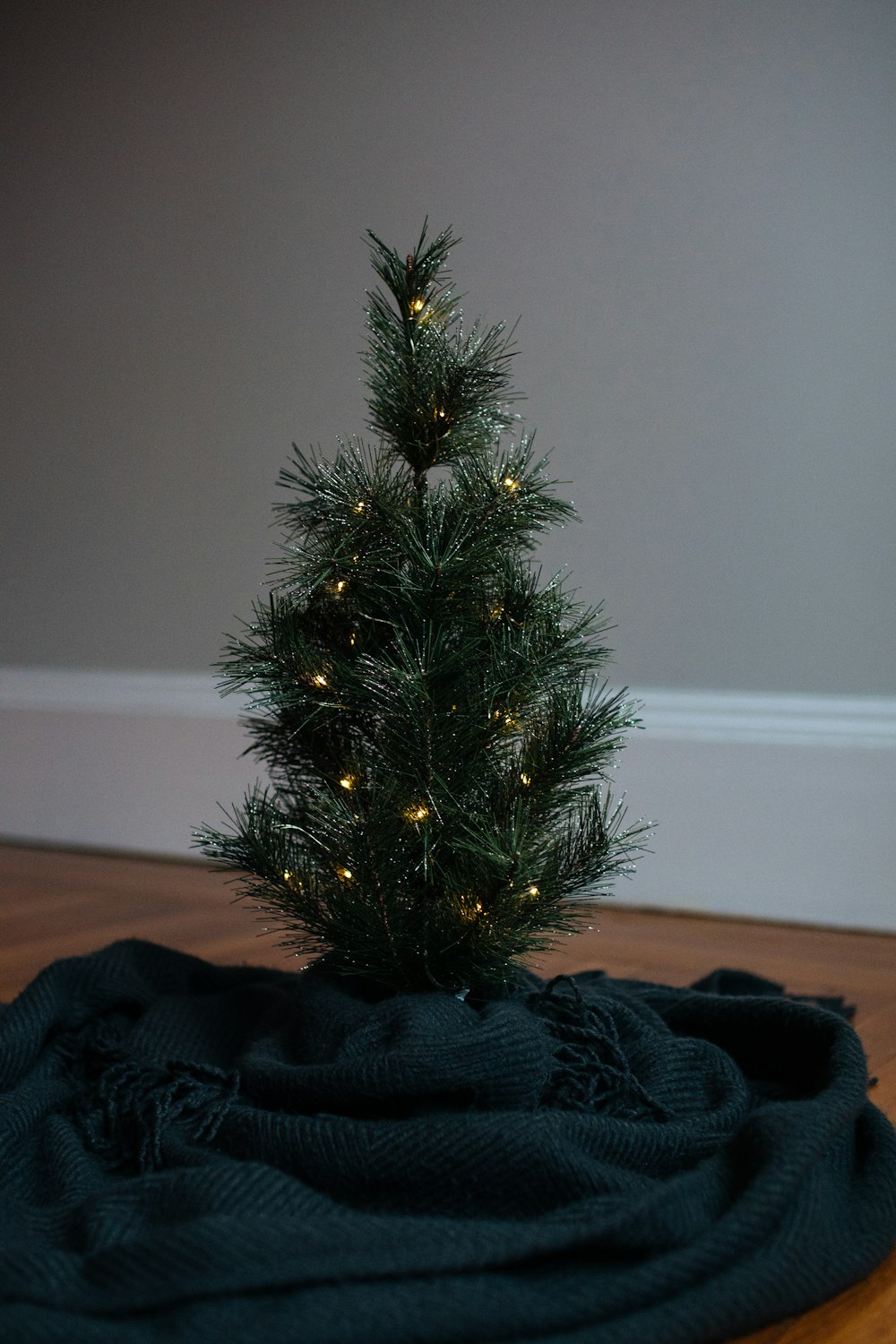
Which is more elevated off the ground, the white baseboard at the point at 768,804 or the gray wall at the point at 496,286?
the gray wall at the point at 496,286

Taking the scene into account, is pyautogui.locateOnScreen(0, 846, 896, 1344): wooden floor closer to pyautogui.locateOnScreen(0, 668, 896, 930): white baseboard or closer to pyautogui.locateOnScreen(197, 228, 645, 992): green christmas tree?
pyautogui.locateOnScreen(0, 668, 896, 930): white baseboard

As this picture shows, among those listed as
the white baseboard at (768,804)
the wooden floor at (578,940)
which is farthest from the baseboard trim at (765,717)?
the wooden floor at (578,940)

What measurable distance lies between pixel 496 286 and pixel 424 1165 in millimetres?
1591

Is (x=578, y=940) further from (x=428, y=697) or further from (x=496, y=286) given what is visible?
(x=496, y=286)

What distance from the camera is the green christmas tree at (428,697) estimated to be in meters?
0.95

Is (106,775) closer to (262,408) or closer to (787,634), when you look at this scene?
(262,408)

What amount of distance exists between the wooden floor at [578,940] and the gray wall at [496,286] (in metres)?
0.37

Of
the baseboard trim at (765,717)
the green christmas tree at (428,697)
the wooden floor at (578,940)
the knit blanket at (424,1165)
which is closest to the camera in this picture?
the knit blanket at (424,1165)

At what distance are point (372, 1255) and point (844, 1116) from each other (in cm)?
34

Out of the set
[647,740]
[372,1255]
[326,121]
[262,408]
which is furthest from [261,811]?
[326,121]

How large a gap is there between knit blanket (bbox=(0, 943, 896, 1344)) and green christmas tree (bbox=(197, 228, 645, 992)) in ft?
0.24

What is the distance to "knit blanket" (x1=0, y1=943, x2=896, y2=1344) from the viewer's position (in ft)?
2.06

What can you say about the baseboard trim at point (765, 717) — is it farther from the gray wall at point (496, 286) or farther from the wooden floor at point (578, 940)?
the wooden floor at point (578, 940)

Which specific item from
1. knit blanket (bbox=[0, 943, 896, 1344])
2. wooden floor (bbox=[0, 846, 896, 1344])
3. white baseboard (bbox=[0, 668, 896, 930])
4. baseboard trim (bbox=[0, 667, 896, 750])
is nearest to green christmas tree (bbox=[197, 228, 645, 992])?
knit blanket (bbox=[0, 943, 896, 1344])
